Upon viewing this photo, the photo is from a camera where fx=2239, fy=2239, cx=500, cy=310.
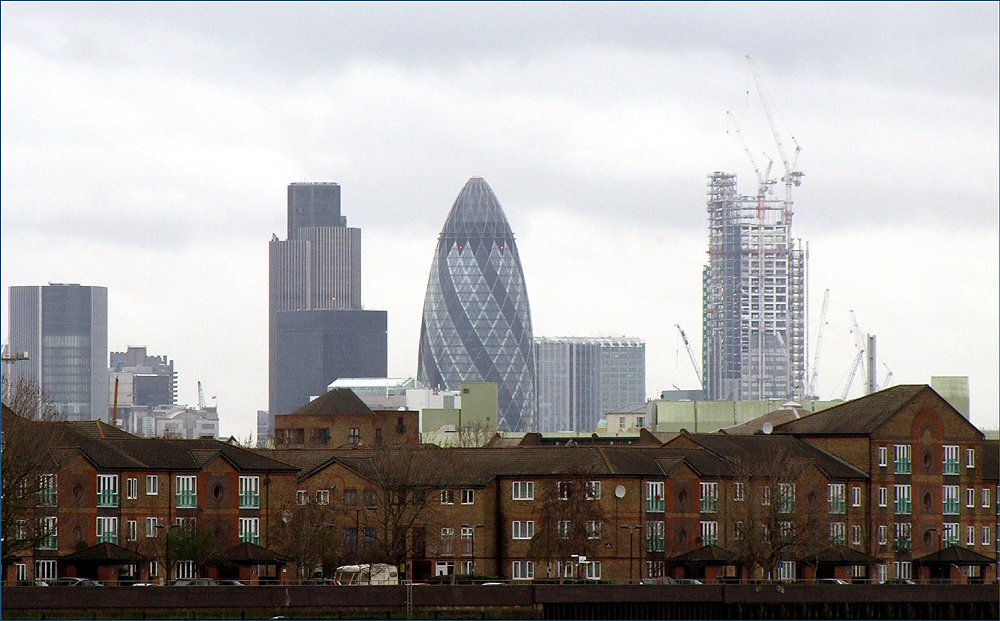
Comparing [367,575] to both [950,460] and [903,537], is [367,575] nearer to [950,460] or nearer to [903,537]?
[903,537]

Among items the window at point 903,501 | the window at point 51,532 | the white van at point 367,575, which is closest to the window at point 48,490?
the window at point 51,532

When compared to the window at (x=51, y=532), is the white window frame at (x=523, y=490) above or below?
above

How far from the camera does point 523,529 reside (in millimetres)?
135250

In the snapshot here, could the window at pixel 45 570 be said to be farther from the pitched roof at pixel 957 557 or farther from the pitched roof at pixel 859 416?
the pitched roof at pixel 957 557

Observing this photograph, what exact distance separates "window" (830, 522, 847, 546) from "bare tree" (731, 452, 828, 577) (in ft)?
7.16

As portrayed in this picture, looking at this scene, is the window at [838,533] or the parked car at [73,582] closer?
the parked car at [73,582]

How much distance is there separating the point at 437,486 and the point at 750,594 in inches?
1015

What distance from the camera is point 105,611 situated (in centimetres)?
10731

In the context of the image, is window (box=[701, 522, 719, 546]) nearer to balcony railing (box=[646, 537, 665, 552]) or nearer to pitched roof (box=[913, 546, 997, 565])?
balcony railing (box=[646, 537, 665, 552])

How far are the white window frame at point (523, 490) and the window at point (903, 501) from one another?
2555cm

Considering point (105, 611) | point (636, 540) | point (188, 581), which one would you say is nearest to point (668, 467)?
point (636, 540)

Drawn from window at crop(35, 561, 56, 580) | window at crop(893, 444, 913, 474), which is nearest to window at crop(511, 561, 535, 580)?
window at crop(893, 444, 913, 474)

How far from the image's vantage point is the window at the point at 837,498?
464 ft

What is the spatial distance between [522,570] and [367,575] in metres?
13.7
